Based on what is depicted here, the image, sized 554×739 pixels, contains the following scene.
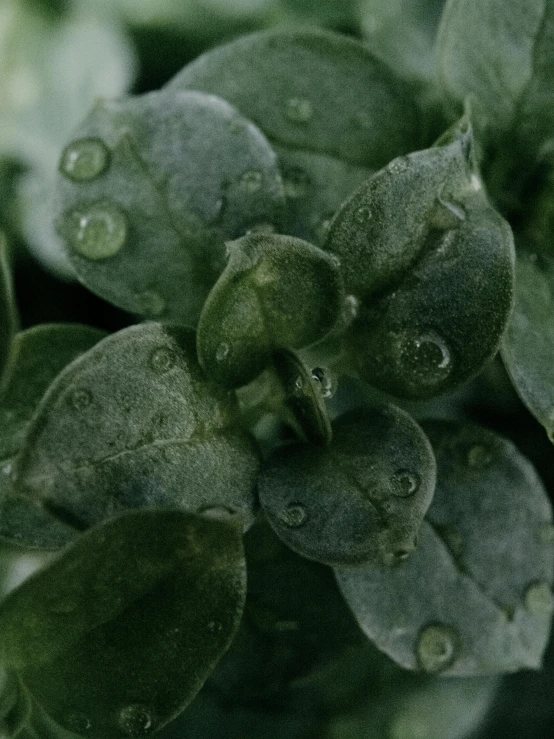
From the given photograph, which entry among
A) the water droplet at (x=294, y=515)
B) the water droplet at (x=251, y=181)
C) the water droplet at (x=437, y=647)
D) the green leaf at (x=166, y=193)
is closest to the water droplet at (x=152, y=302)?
the green leaf at (x=166, y=193)

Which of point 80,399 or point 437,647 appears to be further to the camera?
point 437,647

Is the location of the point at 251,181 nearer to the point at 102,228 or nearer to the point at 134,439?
the point at 102,228

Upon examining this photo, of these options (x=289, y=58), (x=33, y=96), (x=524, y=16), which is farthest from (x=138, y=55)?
(x=524, y=16)

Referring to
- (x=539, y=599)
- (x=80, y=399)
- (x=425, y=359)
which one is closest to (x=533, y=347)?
(x=425, y=359)

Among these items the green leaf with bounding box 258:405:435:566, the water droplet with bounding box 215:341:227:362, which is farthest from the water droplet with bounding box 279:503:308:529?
the water droplet with bounding box 215:341:227:362

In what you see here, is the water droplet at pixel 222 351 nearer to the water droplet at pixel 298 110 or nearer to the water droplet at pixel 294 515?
the water droplet at pixel 294 515

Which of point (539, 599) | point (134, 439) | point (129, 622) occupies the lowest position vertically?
point (539, 599)
